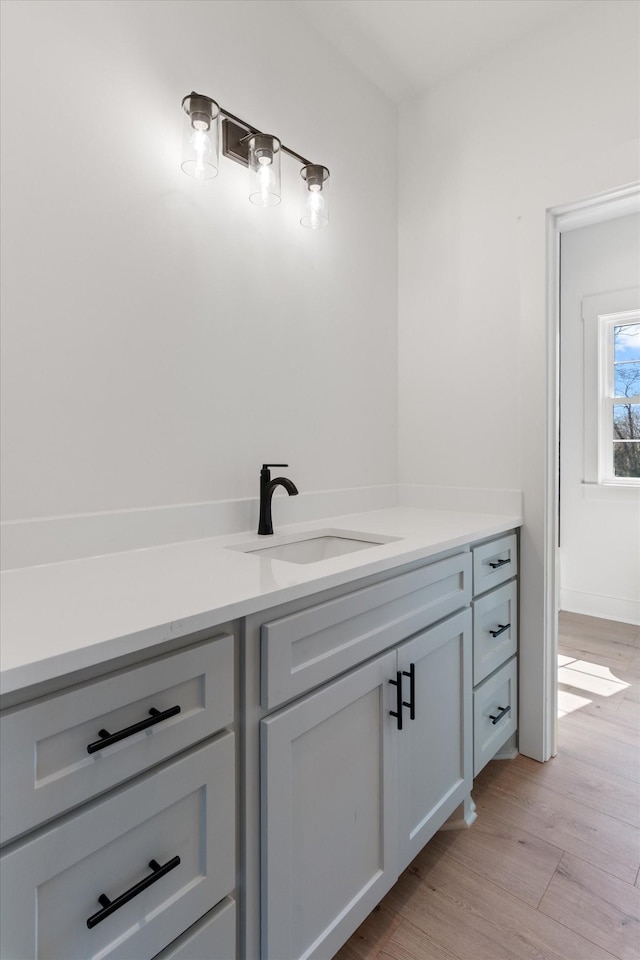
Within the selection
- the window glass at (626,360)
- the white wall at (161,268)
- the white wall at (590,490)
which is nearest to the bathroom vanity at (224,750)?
the white wall at (161,268)

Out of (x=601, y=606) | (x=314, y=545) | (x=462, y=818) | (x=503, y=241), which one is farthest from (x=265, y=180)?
(x=601, y=606)

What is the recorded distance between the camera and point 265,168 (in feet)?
4.83

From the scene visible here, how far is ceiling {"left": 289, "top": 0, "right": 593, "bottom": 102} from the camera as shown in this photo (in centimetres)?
176

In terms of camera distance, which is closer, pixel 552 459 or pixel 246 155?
pixel 246 155

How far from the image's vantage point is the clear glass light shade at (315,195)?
164 centimetres

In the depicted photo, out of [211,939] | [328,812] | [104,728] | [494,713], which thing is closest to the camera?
[104,728]

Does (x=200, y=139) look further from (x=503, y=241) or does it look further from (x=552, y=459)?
(x=552, y=459)

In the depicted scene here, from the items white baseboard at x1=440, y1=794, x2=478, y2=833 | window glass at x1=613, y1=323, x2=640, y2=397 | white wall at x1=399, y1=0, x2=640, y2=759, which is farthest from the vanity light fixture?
window glass at x1=613, y1=323, x2=640, y2=397

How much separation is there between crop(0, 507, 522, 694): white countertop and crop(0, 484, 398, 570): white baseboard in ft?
0.08

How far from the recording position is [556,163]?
181 centimetres

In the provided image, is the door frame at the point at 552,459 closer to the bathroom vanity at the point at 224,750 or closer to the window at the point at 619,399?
the bathroom vanity at the point at 224,750

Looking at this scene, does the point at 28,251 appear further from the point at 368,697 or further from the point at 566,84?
the point at 566,84

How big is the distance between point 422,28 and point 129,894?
258 cm

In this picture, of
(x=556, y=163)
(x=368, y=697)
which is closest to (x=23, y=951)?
(x=368, y=697)
